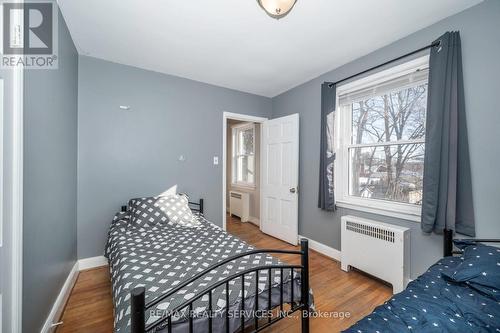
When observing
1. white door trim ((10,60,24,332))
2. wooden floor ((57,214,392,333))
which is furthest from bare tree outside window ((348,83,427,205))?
white door trim ((10,60,24,332))

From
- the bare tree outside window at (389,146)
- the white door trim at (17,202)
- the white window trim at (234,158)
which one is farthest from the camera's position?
the white window trim at (234,158)

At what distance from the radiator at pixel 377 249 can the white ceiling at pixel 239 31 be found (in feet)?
6.50

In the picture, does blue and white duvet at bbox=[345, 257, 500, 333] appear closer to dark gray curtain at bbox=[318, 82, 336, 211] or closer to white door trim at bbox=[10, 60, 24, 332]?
dark gray curtain at bbox=[318, 82, 336, 211]

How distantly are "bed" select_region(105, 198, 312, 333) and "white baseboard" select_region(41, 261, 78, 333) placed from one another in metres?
0.51

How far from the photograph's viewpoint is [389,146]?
248 centimetres

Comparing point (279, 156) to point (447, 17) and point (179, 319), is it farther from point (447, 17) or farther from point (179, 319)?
point (179, 319)

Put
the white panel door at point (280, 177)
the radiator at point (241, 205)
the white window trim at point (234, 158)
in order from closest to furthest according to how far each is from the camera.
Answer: the white panel door at point (280, 177) < the radiator at point (241, 205) < the white window trim at point (234, 158)

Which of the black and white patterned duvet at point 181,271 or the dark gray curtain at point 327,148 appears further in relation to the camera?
the dark gray curtain at point 327,148

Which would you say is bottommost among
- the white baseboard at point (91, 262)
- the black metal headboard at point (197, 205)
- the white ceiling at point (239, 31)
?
the white baseboard at point (91, 262)

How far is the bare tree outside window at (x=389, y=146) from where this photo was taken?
2.25m

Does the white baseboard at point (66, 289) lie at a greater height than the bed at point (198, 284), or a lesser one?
lesser

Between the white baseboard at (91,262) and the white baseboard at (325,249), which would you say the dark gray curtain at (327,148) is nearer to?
the white baseboard at (325,249)

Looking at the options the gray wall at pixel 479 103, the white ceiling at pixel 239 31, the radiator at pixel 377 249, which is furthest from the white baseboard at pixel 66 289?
the gray wall at pixel 479 103

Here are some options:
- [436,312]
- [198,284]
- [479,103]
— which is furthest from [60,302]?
[479,103]
